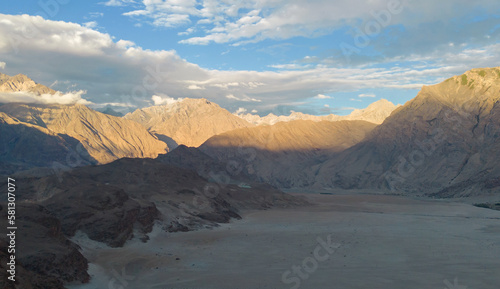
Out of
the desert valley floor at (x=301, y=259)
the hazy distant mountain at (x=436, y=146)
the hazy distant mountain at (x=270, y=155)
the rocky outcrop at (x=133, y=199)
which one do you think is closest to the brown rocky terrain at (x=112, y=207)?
the rocky outcrop at (x=133, y=199)

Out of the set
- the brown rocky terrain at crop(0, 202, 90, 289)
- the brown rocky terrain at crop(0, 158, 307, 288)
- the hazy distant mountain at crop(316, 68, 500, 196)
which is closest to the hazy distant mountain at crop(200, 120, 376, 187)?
the hazy distant mountain at crop(316, 68, 500, 196)

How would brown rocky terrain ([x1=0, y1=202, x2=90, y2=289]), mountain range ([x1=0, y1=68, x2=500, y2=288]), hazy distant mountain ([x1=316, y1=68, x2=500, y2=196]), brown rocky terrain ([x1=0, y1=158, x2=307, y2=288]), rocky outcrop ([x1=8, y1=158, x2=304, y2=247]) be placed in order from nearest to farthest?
1. brown rocky terrain ([x1=0, y1=202, x2=90, y2=289])
2. brown rocky terrain ([x1=0, y1=158, x2=307, y2=288])
3. mountain range ([x1=0, y1=68, x2=500, y2=288])
4. rocky outcrop ([x1=8, y1=158, x2=304, y2=247])
5. hazy distant mountain ([x1=316, y1=68, x2=500, y2=196])

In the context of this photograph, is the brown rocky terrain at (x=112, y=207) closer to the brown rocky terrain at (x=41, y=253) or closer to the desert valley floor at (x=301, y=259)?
the brown rocky terrain at (x=41, y=253)

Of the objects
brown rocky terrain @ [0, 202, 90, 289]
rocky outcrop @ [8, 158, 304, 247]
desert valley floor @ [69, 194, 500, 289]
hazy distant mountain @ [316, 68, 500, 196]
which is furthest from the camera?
hazy distant mountain @ [316, 68, 500, 196]

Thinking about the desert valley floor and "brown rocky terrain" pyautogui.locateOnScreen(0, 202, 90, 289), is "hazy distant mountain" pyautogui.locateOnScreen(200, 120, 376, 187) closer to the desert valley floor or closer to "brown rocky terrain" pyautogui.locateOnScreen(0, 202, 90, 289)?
the desert valley floor

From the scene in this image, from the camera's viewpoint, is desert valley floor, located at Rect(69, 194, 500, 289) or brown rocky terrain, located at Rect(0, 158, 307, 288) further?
desert valley floor, located at Rect(69, 194, 500, 289)

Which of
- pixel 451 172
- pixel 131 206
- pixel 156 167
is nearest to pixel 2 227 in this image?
pixel 131 206
